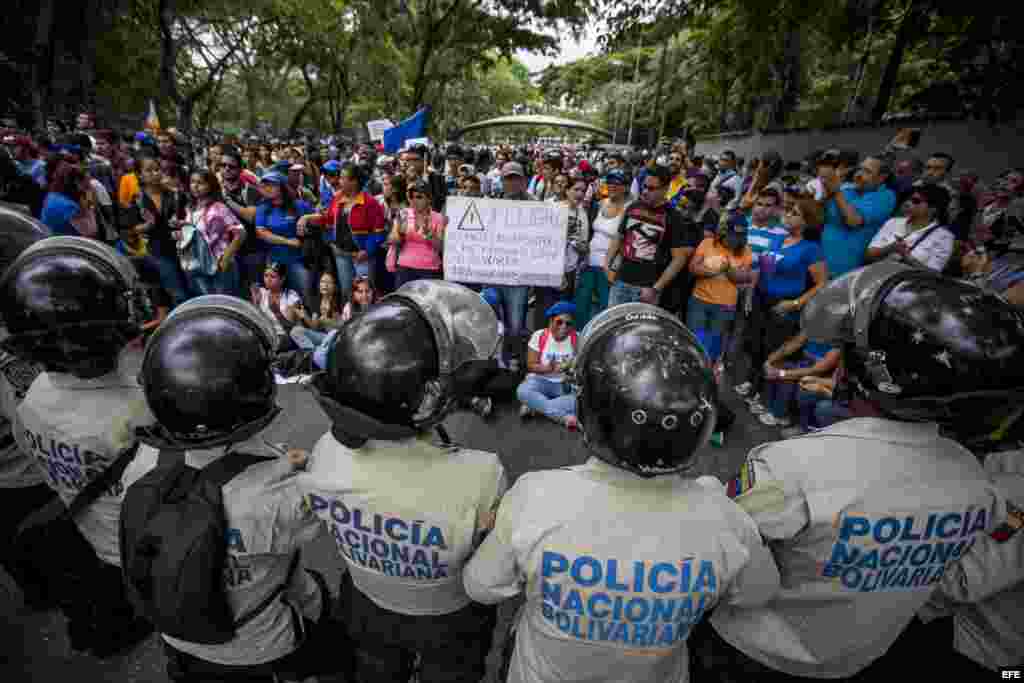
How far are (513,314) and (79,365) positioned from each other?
4332 mm

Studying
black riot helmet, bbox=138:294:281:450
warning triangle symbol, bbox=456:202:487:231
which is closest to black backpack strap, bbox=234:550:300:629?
black riot helmet, bbox=138:294:281:450

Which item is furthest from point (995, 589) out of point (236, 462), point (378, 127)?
point (378, 127)

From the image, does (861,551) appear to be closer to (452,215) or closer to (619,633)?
(619,633)

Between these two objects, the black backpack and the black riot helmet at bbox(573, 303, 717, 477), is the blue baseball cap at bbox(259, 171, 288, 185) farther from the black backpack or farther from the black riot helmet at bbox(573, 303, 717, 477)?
the black riot helmet at bbox(573, 303, 717, 477)

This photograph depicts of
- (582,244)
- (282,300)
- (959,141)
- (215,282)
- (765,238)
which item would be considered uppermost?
(959,141)

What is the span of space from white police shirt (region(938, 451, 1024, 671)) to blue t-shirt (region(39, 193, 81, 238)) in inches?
269

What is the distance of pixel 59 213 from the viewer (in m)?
4.87

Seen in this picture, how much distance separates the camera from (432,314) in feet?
5.49

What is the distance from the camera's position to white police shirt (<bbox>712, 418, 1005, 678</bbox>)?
1390 mm

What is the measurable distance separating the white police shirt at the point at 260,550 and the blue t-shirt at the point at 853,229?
517cm

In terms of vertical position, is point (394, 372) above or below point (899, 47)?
below

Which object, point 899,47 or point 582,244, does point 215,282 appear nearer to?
point 582,244

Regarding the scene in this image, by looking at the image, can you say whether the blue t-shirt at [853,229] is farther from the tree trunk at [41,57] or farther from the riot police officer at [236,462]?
the tree trunk at [41,57]

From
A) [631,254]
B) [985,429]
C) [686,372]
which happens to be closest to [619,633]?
[686,372]
